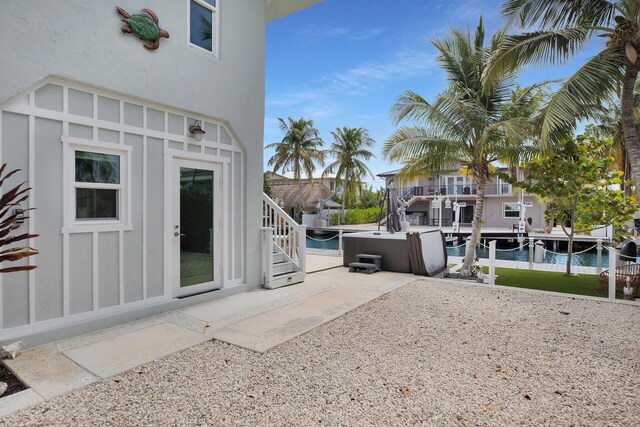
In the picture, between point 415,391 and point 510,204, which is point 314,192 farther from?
point 415,391

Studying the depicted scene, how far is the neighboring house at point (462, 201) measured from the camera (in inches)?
1264

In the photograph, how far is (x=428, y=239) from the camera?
959cm

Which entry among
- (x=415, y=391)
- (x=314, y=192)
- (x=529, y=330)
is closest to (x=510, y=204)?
(x=314, y=192)

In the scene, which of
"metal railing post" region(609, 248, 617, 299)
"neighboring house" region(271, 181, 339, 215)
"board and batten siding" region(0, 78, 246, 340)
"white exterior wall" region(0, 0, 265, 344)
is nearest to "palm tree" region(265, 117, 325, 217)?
"neighboring house" region(271, 181, 339, 215)

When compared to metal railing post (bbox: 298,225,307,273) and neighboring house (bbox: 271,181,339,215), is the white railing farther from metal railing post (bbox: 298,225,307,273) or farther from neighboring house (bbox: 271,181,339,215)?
neighboring house (bbox: 271,181,339,215)

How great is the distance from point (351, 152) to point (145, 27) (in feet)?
96.8

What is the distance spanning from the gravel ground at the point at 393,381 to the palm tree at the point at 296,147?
2795 centimetres

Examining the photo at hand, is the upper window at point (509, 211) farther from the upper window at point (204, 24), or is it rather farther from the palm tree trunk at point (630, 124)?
the upper window at point (204, 24)

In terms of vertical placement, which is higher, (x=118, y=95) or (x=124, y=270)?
(x=118, y=95)

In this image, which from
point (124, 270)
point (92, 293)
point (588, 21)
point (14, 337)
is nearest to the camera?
point (14, 337)

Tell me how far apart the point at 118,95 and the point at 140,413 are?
14.0ft

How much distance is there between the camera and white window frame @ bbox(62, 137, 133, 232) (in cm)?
452

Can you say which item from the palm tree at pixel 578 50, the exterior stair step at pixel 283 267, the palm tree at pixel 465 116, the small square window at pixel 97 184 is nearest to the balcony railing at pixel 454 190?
the palm tree at pixel 465 116

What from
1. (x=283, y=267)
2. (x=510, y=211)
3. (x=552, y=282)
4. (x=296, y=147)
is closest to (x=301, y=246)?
(x=283, y=267)
